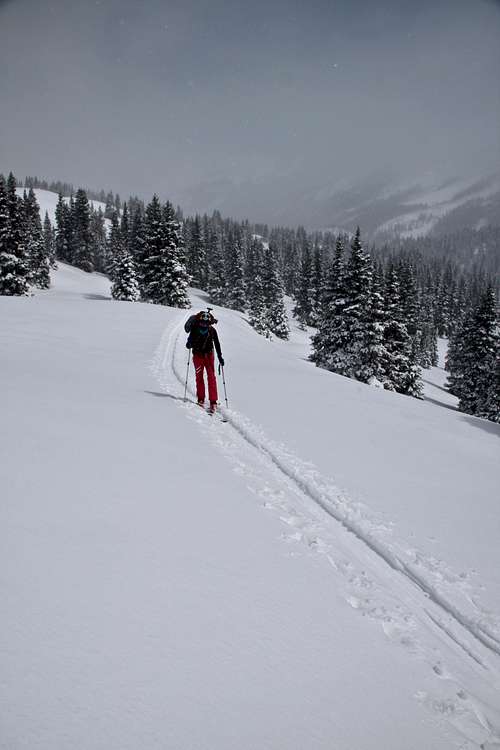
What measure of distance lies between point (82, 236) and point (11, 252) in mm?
46465

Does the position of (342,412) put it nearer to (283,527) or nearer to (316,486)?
(316,486)

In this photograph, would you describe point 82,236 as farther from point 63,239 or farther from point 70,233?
point 63,239

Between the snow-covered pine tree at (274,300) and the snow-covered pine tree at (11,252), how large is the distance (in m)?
27.7

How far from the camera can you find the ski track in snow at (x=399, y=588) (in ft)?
9.02

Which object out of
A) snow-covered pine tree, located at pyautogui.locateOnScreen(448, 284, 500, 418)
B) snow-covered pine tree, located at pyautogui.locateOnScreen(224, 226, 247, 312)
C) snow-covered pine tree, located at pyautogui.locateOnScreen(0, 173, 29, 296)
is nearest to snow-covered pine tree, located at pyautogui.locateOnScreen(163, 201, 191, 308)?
snow-covered pine tree, located at pyautogui.locateOnScreen(0, 173, 29, 296)

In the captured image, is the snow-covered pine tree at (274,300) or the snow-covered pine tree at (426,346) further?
the snow-covered pine tree at (426,346)

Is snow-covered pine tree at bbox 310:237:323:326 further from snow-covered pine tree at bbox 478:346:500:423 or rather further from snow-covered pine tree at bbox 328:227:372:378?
snow-covered pine tree at bbox 328:227:372:378

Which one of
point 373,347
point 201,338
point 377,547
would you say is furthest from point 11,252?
point 377,547

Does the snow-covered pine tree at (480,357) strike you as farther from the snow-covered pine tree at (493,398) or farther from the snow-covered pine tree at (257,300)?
Result: the snow-covered pine tree at (257,300)

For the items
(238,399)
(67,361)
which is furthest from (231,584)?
(67,361)

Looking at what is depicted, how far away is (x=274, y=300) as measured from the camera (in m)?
60.1

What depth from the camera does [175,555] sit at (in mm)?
3537

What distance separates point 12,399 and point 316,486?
5.70 m

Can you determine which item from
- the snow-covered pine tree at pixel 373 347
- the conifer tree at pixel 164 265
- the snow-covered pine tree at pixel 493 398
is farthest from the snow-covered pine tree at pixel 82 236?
the snow-covered pine tree at pixel 493 398
